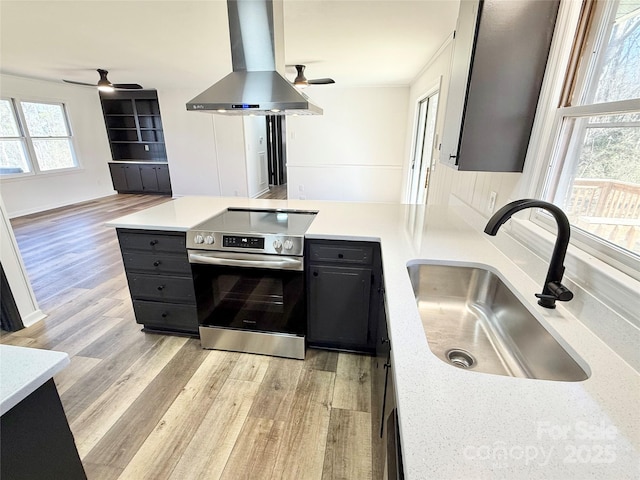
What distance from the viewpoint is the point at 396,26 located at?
Result: 2551mm

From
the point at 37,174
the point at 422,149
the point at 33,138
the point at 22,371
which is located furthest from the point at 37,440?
the point at 33,138

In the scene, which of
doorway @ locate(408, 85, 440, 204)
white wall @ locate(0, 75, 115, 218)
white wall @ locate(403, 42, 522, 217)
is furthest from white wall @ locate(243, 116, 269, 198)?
white wall @ locate(0, 75, 115, 218)

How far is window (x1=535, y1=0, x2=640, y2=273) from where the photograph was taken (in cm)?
93

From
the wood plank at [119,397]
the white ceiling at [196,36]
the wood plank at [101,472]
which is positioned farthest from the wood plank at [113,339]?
the white ceiling at [196,36]

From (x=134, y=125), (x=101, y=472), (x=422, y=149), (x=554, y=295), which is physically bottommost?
(x=101, y=472)

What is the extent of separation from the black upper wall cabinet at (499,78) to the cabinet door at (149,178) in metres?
7.44

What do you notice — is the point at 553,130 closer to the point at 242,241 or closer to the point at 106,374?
the point at 242,241

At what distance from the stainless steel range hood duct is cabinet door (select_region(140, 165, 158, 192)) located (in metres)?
6.34

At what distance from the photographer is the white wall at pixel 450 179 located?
1595mm

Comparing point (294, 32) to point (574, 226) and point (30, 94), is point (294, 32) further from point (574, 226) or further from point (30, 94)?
point (30, 94)

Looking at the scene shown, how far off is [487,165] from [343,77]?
4.08m

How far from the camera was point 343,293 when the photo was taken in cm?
190

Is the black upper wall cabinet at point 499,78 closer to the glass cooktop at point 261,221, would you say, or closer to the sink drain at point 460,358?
the sink drain at point 460,358

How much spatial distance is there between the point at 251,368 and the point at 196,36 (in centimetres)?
300
